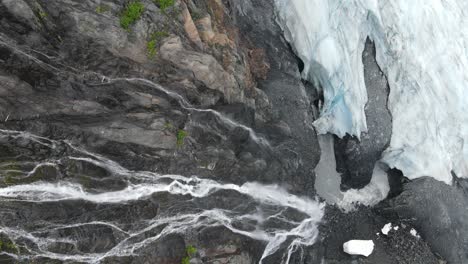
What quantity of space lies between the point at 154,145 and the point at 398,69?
32.5 feet

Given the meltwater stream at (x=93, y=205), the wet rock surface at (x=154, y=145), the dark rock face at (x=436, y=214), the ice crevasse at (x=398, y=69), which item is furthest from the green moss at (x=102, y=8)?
the dark rock face at (x=436, y=214)

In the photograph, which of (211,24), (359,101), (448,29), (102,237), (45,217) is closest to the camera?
(45,217)

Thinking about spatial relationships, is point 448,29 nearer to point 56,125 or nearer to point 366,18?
point 366,18

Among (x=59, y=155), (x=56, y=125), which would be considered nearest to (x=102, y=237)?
(x=59, y=155)

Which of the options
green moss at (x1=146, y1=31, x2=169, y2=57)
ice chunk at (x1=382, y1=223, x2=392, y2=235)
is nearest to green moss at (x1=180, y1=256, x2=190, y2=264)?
green moss at (x1=146, y1=31, x2=169, y2=57)

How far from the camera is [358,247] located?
547 inches

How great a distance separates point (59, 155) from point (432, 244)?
13662 mm

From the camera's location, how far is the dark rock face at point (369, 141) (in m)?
14.5

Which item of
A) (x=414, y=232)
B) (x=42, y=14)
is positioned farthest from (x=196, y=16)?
(x=414, y=232)

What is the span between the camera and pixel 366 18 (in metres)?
14.9

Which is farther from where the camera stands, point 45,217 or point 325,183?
point 325,183

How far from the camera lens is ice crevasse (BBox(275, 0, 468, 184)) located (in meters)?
14.4

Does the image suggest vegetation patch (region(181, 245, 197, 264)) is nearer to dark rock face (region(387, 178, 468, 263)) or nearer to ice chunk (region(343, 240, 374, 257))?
ice chunk (region(343, 240, 374, 257))

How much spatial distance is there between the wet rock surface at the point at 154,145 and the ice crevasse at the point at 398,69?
3.09 feet
